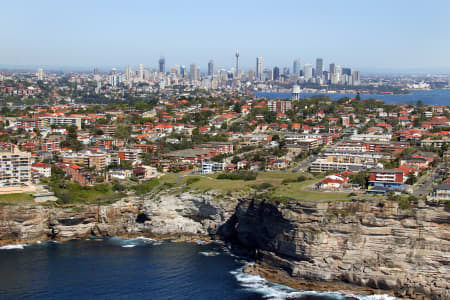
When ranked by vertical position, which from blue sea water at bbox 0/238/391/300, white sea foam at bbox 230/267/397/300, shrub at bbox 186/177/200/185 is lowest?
white sea foam at bbox 230/267/397/300

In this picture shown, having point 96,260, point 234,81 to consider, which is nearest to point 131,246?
point 96,260

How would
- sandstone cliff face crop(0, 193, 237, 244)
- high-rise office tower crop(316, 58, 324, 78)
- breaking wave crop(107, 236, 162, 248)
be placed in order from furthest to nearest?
high-rise office tower crop(316, 58, 324, 78) < sandstone cliff face crop(0, 193, 237, 244) < breaking wave crop(107, 236, 162, 248)

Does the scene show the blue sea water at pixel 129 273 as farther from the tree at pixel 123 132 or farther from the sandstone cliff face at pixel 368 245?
the tree at pixel 123 132

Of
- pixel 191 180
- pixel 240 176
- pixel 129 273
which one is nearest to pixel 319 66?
pixel 240 176

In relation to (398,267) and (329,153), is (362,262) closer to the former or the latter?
(398,267)

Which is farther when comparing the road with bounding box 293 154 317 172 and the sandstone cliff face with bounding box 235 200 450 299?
the road with bounding box 293 154 317 172

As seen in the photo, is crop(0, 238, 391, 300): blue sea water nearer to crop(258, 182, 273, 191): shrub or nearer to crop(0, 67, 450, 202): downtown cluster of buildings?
crop(258, 182, 273, 191): shrub

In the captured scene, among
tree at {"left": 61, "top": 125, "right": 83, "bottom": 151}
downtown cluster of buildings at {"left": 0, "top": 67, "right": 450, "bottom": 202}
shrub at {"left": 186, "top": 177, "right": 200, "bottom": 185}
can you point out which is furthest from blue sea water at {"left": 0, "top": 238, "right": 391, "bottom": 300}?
tree at {"left": 61, "top": 125, "right": 83, "bottom": 151}

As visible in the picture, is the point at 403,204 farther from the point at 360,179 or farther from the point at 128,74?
the point at 128,74
